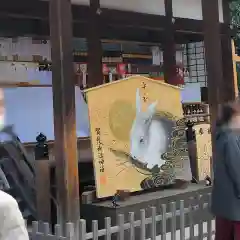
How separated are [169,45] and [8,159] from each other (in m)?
3.32

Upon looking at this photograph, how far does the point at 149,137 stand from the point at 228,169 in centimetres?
188

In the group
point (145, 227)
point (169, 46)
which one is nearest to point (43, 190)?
point (145, 227)

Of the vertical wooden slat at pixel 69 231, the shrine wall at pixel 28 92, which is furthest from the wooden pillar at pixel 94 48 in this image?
the vertical wooden slat at pixel 69 231

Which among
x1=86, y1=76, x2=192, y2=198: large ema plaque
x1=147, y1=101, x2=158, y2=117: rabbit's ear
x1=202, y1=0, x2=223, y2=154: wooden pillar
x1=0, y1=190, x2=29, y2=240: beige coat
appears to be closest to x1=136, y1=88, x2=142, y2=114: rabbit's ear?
x1=86, y1=76, x2=192, y2=198: large ema plaque

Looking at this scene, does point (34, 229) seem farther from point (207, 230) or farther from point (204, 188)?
point (204, 188)

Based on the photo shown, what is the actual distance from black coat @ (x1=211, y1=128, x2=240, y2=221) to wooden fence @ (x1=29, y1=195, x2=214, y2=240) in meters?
0.63

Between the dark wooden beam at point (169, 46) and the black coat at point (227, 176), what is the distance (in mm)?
3957

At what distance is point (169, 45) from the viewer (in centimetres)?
817

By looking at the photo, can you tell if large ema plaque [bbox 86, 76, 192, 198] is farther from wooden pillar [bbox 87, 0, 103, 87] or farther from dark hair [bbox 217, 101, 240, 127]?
dark hair [bbox 217, 101, 240, 127]

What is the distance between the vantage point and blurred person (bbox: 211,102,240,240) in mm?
4254

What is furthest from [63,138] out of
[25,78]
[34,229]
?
[25,78]

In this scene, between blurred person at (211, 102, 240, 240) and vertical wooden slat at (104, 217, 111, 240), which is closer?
blurred person at (211, 102, 240, 240)

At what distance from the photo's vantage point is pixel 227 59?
25.4 ft

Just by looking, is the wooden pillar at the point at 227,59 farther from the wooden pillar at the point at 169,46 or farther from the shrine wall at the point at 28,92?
the shrine wall at the point at 28,92
